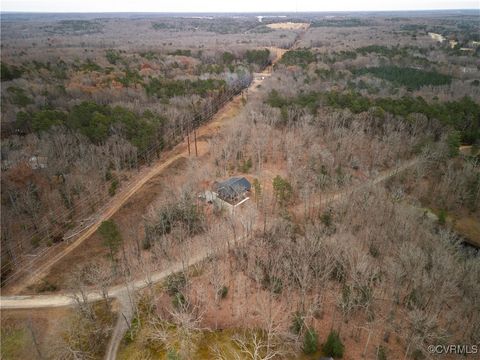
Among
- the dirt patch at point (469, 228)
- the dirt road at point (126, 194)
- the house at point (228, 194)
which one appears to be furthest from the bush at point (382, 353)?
the dirt road at point (126, 194)

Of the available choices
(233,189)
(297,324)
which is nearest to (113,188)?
(233,189)

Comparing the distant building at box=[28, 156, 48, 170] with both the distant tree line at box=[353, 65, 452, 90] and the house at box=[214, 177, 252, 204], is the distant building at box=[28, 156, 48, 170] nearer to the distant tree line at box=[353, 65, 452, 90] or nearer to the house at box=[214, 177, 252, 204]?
the house at box=[214, 177, 252, 204]

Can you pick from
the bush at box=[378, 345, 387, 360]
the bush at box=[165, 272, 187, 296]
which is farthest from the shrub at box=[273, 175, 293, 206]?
the bush at box=[378, 345, 387, 360]

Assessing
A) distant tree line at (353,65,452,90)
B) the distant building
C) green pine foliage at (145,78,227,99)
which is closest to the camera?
the distant building

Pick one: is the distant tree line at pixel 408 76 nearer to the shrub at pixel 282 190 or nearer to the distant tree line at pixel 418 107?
the distant tree line at pixel 418 107

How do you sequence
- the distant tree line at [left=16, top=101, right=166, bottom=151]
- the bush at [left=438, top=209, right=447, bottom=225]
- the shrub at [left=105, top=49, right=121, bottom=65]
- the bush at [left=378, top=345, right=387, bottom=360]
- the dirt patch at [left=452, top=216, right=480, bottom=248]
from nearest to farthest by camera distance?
the bush at [left=378, top=345, right=387, bottom=360] < the bush at [left=438, top=209, right=447, bottom=225] < the dirt patch at [left=452, top=216, right=480, bottom=248] < the distant tree line at [left=16, top=101, right=166, bottom=151] < the shrub at [left=105, top=49, right=121, bottom=65]

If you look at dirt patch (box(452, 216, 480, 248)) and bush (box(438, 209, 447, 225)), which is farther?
dirt patch (box(452, 216, 480, 248))

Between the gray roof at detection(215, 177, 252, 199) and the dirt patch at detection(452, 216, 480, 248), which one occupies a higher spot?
the gray roof at detection(215, 177, 252, 199)

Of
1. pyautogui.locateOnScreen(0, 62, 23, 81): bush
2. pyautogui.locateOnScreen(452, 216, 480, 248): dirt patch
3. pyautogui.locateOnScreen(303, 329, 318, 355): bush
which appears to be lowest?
pyautogui.locateOnScreen(452, 216, 480, 248): dirt patch
